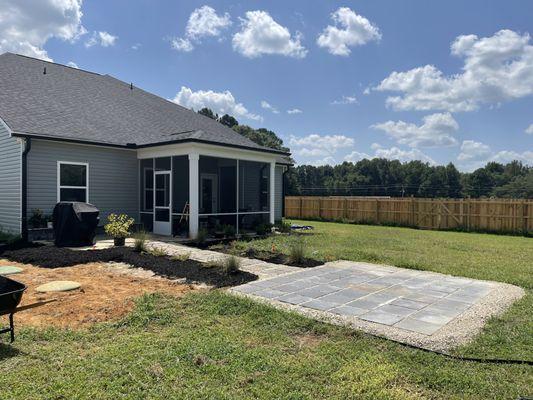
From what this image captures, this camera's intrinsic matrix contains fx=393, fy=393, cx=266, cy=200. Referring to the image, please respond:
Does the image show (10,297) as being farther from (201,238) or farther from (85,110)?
(85,110)

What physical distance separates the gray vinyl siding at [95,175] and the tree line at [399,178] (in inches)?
1390

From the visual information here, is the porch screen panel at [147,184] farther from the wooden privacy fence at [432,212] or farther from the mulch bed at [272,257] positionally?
the wooden privacy fence at [432,212]

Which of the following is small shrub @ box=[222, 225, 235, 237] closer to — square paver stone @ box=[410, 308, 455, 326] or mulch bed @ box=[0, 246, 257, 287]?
mulch bed @ box=[0, 246, 257, 287]

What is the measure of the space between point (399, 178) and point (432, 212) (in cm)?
4672

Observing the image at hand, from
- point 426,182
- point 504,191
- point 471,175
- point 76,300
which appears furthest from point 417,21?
point 471,175

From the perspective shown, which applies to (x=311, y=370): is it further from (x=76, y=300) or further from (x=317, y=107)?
(x=317, y=107)

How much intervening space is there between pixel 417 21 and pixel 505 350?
14359 millimetres

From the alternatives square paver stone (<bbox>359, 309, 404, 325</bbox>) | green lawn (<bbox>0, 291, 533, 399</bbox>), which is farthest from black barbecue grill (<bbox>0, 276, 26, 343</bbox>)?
square paver stone (<bbox>359, 309, 404, 325</bbox>)

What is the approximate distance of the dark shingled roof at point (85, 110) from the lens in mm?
11805

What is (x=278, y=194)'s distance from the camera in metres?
20.1

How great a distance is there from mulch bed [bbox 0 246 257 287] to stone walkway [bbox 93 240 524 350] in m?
0.56

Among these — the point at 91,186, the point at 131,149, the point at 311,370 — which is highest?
the point at 131,149

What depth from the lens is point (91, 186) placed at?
12336 mm

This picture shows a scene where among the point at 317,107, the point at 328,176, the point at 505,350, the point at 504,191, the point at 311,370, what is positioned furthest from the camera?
the point at 328,176
